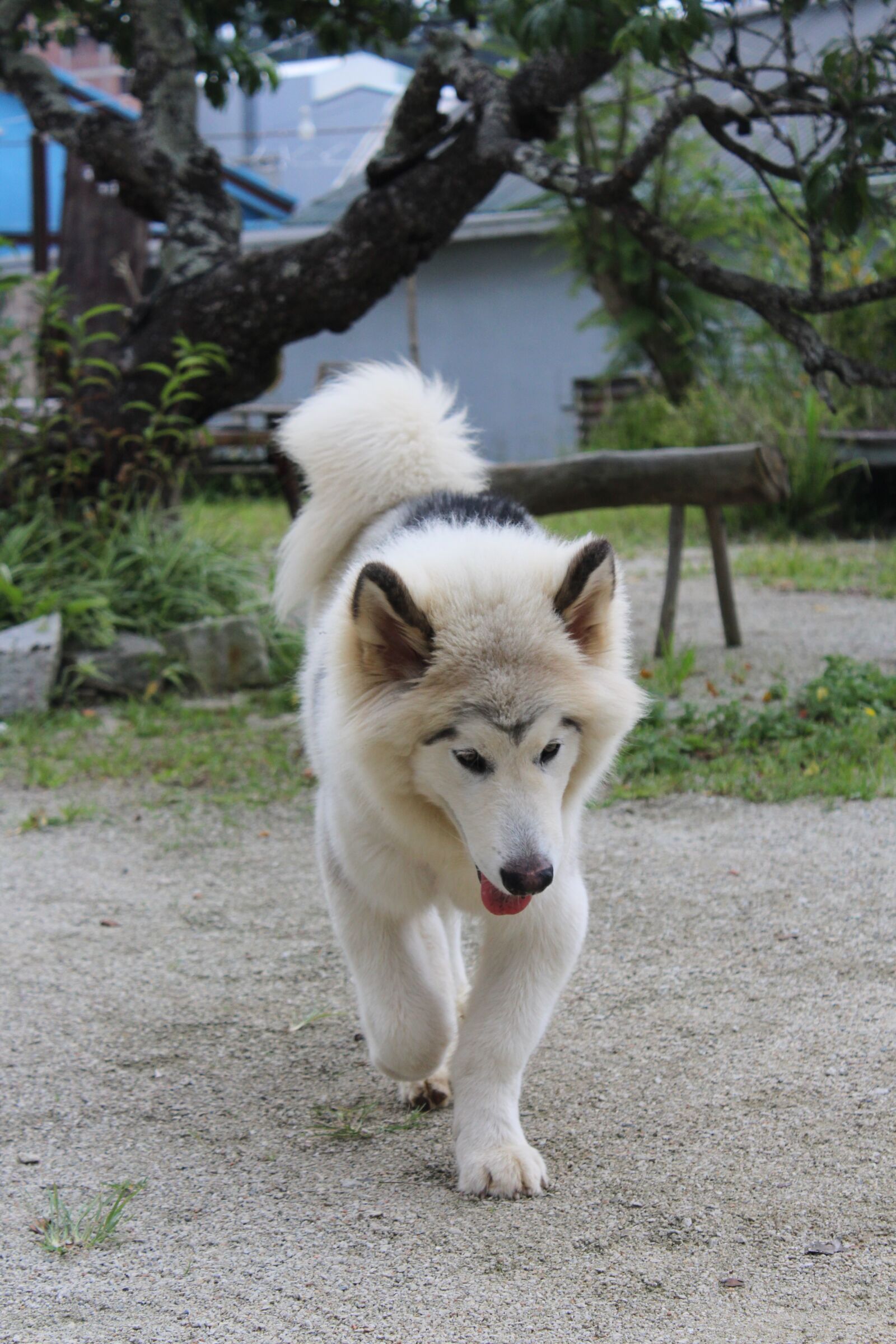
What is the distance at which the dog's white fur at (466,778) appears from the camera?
240 centimetres

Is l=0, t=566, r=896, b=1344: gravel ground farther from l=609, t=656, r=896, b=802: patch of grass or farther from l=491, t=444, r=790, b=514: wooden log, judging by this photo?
l=491, t=444, r=790, b=514: wooden log

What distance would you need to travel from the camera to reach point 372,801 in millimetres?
2629

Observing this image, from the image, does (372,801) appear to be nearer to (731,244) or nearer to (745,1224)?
(745,1224)

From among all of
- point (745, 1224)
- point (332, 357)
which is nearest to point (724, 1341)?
point (745, 1224)

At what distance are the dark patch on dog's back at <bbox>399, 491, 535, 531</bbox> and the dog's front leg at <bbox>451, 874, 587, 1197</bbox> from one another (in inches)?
35.6

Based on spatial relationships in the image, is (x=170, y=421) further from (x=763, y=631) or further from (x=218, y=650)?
(x=763, y=631)

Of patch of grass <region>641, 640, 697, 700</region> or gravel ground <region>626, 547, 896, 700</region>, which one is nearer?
patch of grass <region>641, 640, 697, 700</region>

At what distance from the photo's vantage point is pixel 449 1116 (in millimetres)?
2914

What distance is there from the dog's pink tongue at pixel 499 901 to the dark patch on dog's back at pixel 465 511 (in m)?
0.89

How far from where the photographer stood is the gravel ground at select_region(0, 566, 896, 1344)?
210 centimetres

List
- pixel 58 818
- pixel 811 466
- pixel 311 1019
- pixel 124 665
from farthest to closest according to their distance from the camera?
pixel 811 466 → pixel 124 665 → pixel 58 818 → pixel 311 1019

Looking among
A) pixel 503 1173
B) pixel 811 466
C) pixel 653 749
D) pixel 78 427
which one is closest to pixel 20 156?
pixel 78 427

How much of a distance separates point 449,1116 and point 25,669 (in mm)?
4023

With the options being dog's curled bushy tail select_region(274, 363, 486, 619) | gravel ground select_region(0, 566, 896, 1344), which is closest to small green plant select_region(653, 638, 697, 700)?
gravel ground select_region(0, 566, 896, 1344)
